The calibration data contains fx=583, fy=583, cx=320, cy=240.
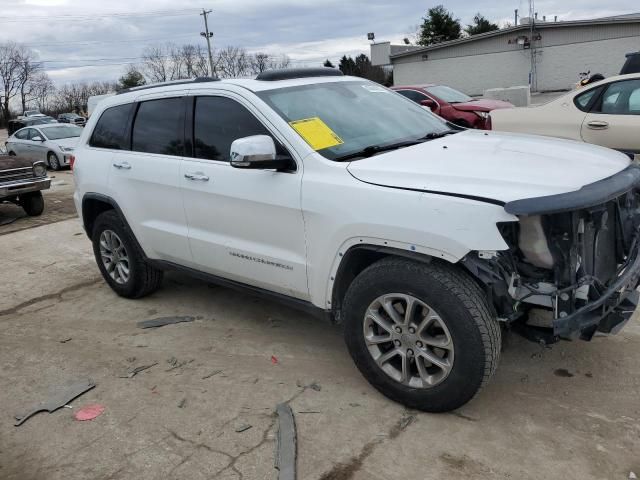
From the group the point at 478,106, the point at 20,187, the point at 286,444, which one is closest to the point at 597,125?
the point at 286,444

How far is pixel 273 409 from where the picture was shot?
11.1 ft

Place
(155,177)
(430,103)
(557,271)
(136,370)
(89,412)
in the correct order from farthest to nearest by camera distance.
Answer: (430,103)
(155,177)
(136,370)
(89,412)
(557,271)

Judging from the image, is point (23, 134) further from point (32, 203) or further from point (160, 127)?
point (160, 127)

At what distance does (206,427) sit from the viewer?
10.7 feet

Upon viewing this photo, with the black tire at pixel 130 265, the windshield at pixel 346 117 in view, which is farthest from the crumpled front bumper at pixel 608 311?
the black tire at pixel 130 265

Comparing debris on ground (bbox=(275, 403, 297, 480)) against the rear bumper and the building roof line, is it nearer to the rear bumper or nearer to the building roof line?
the rear bumper

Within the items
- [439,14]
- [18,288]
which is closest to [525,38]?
[439,14]

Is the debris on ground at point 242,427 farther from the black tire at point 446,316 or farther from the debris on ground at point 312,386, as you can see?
the black tire at point 446,316

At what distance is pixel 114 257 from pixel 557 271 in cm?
392

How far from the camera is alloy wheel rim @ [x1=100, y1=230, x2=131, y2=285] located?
17.1 feet

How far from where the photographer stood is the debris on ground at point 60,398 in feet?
11.6

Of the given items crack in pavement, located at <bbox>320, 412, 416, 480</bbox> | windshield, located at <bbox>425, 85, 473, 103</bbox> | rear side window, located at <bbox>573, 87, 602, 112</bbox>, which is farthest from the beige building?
crack in pavement, located at <bbox>320, 412, 416, 480</bbox>

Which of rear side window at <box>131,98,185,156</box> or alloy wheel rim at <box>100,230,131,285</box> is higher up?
rear side window at <box>131,98,185,156</box>

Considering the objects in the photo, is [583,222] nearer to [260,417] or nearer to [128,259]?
[260,417]
